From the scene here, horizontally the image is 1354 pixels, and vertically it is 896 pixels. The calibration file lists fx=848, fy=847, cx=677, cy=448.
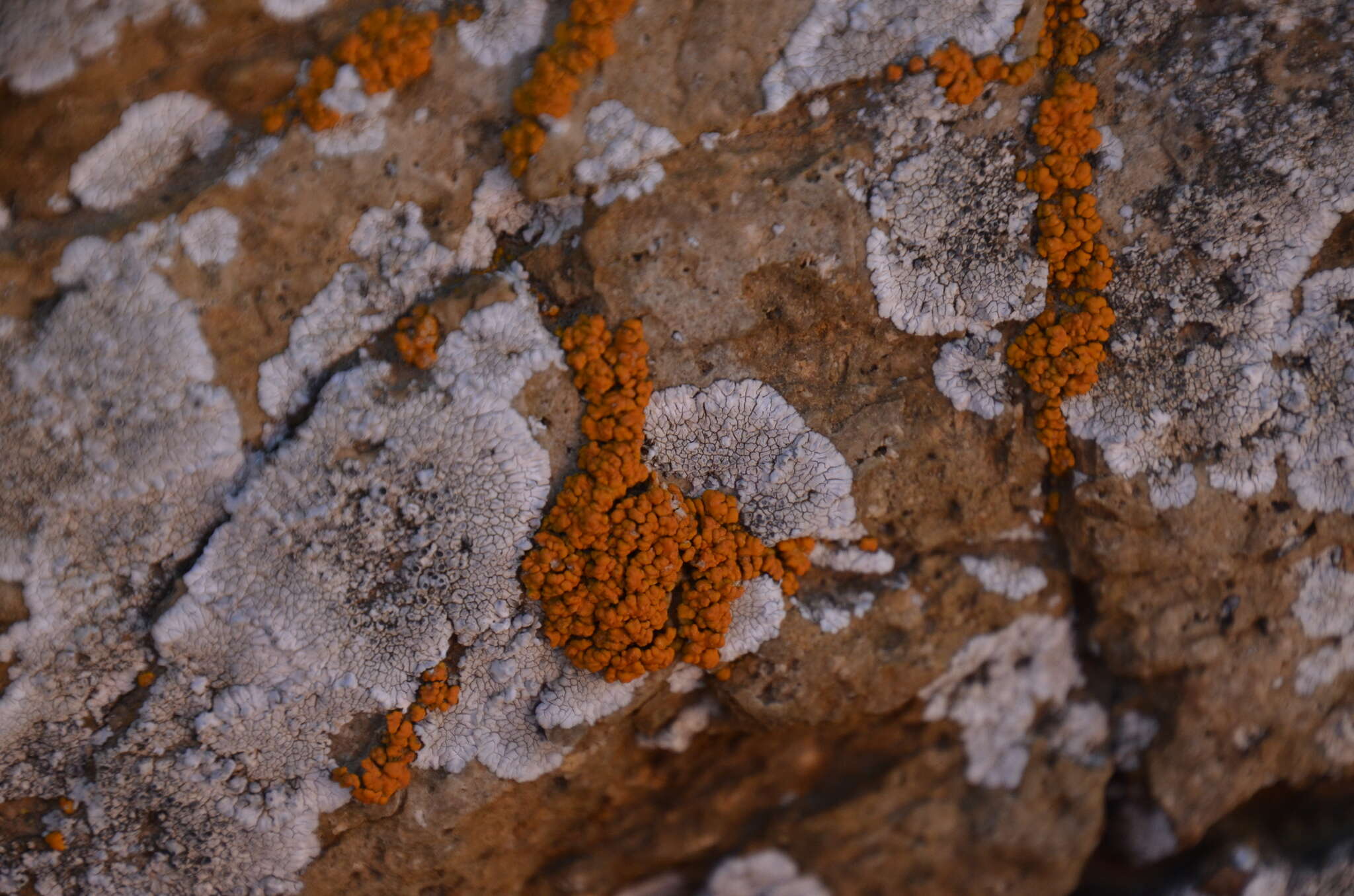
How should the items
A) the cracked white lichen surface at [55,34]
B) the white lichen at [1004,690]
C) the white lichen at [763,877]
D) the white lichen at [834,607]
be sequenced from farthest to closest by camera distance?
the white lichen at [763,877] < the white lichen at [1004,690] < the white lichen at [834,607] < the cracked white lichen surface at [55,34]

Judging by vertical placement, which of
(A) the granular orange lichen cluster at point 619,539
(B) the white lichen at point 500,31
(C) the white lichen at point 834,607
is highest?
(B) the white lichen at point 500,31

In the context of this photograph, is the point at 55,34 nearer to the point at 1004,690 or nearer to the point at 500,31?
the point at 500,31

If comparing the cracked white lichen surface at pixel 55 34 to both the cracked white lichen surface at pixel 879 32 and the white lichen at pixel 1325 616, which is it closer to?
the cracked white lichen surface at pixel 879 32

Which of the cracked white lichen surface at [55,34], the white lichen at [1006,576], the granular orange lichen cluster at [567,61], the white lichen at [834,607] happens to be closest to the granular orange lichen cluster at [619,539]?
the white lichen at [834,607]

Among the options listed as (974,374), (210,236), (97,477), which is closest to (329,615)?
(97,477)

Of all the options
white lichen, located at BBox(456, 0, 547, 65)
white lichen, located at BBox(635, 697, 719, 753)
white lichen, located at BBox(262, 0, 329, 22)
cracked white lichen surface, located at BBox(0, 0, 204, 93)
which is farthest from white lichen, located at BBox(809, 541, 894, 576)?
cracked white lichen surface, located at BBox(0, 0, 204, 93)

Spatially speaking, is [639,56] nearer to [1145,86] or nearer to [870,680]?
[1145,86]

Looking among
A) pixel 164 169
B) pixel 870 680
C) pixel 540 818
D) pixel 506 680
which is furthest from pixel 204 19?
pixel 870 680

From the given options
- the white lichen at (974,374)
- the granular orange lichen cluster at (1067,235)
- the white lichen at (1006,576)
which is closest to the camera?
the granular orange lichen cluster at (1067,235)
